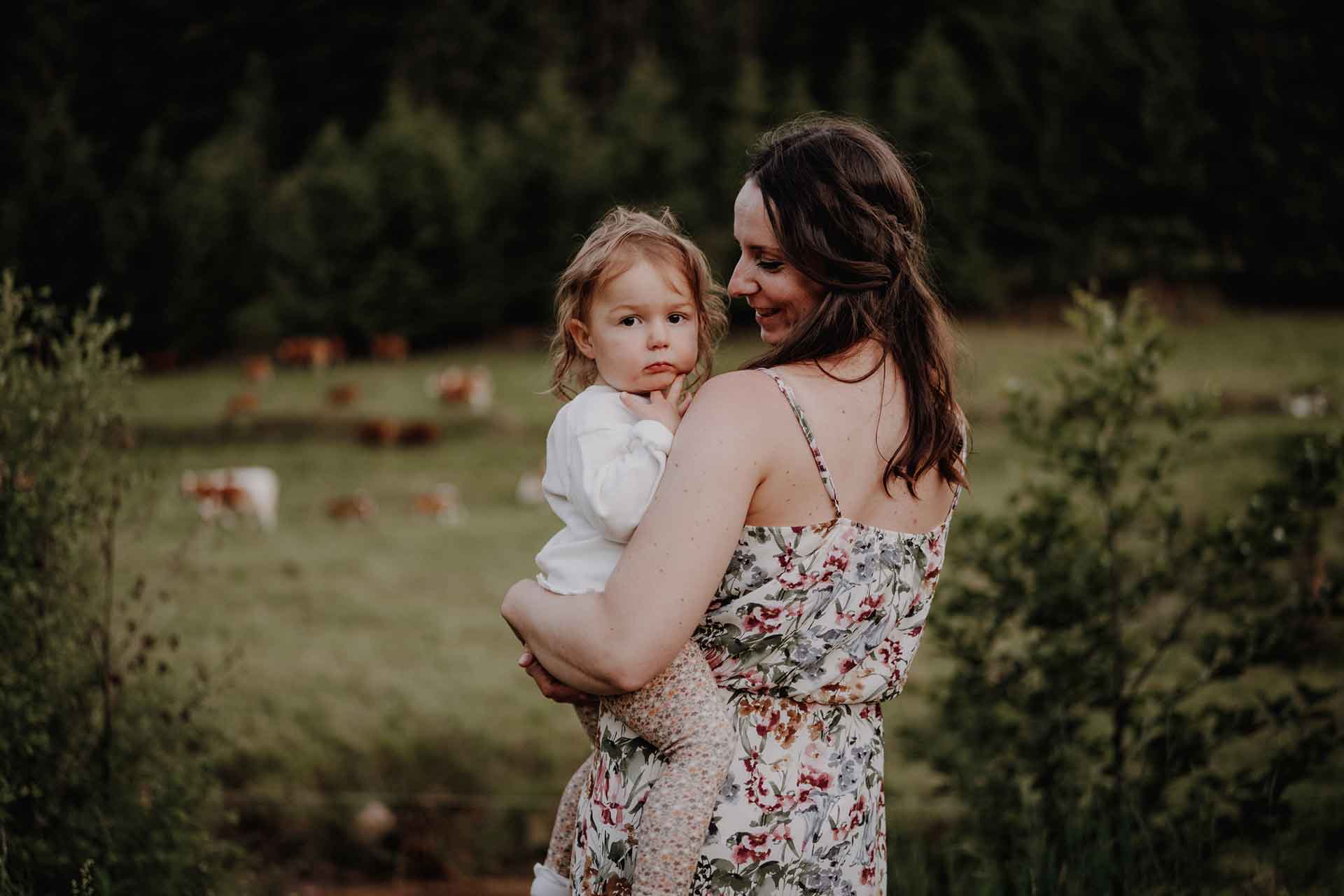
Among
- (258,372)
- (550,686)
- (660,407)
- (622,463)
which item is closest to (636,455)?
(622,463)

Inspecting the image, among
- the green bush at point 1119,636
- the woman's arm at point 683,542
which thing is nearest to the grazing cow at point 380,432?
the green bush at point 1119,636

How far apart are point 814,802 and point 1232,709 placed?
194cm

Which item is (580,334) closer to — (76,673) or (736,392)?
(736,392)

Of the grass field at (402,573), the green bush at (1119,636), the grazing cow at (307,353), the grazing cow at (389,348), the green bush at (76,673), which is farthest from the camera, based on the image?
the grazing cow at (389,348)

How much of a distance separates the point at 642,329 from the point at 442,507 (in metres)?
7.12

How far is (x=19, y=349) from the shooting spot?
317cm

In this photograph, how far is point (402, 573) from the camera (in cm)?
763

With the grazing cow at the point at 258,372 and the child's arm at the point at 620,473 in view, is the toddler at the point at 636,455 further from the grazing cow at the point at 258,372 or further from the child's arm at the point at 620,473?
the grazing cow at the point at 258,372

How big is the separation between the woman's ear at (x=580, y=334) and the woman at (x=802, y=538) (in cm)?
27

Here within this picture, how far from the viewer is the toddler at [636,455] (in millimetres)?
1659

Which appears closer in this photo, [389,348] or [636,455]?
[636,455]

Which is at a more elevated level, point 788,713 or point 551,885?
point 788,713

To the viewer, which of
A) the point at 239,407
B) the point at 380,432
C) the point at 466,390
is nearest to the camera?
the point at 380,432

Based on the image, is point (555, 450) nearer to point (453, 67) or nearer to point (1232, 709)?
point (1232, 709)
